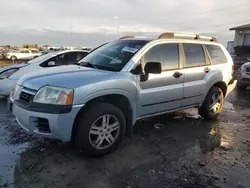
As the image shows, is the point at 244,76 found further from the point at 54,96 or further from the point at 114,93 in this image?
the point at 54,96

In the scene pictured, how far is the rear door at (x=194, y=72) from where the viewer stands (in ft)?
15.0

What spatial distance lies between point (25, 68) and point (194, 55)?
189 inches

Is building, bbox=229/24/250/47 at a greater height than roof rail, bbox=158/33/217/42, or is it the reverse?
building, bbox=229/24/250/47

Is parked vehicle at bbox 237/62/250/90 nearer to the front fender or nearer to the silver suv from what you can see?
the silver suv

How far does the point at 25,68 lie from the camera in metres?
6.84

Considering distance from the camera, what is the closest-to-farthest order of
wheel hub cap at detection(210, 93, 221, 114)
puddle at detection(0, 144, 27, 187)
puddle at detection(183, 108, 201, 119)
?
puddle at detection(0, 144, 27, 187), wheel hub cap at detection(210, 93, 221, 114), puddle at detection(183, 108, 201, 119)

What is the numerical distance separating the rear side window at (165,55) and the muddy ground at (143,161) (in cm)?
134

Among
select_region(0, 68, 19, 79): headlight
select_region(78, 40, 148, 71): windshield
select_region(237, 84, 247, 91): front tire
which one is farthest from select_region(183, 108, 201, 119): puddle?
select_region(0, 68, 19, 79): headlight

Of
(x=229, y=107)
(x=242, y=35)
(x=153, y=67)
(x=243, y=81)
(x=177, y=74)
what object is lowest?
(x=229, y=107)

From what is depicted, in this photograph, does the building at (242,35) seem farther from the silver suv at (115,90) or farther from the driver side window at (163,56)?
the driver side window at (163,56)

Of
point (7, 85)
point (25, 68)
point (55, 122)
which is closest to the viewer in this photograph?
point (55, 122)

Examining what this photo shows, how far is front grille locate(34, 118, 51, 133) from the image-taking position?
3090 millimetres

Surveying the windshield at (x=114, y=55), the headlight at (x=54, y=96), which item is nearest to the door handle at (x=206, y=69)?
the windshield at (x=114, y=55)

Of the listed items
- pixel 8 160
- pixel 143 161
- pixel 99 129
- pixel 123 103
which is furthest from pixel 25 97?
pixel 143 161
